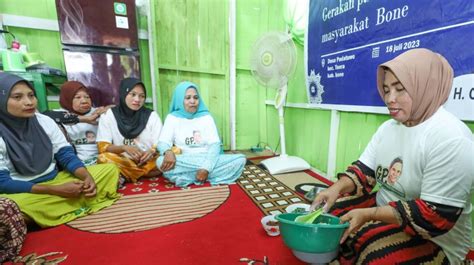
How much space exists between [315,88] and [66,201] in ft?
6.53

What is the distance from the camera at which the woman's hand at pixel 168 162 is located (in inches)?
76.2

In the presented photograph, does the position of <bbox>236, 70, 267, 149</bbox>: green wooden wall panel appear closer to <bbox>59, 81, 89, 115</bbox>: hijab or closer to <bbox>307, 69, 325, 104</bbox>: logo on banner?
<bbox>307, 69, 325, 104</bbox>: logo on banner

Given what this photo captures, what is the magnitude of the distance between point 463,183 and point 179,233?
1206mm

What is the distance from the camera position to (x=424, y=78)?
2.58 ft

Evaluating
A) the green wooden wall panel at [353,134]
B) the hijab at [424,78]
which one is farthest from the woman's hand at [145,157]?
the hijab at [424,78]

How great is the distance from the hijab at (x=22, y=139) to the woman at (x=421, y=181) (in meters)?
1.64

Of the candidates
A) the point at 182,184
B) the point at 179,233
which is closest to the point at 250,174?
the point at 182,184

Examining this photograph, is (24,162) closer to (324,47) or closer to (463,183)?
(463,183)

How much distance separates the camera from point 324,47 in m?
1.91

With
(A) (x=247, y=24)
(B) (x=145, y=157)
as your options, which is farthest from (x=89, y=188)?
(A) (x=247, y=24)

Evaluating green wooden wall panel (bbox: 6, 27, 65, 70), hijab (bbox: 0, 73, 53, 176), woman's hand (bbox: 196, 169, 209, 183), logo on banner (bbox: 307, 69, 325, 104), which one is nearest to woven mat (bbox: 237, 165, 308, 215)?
woman's hand (bbox: 196, 169, 209, 183)

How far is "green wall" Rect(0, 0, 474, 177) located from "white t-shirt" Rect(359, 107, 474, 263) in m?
0.87

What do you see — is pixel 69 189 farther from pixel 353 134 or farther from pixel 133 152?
pixel 353 134

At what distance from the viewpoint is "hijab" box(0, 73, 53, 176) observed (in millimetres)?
1232
